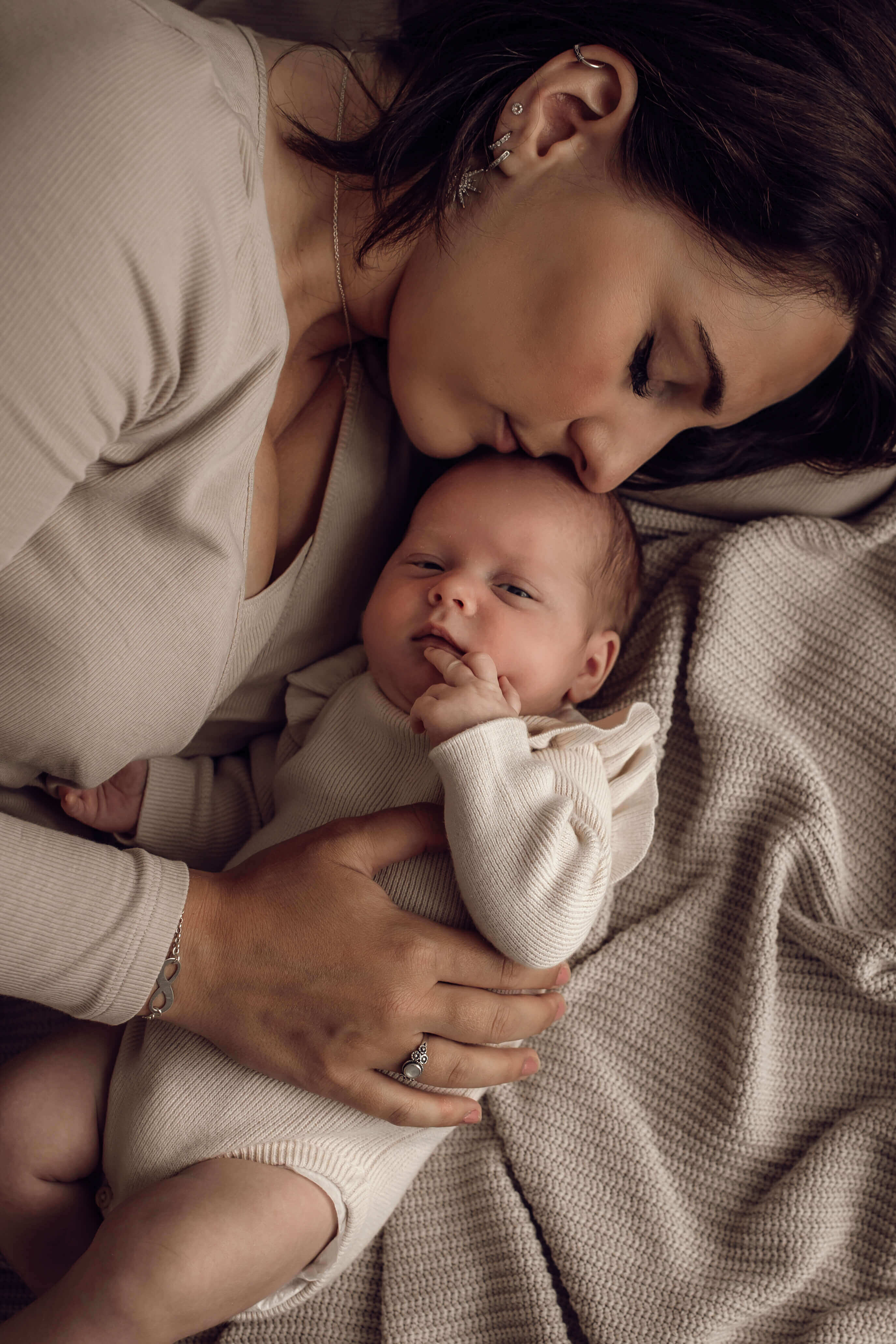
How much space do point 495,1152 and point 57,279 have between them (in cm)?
111

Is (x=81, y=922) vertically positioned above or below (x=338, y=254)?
below

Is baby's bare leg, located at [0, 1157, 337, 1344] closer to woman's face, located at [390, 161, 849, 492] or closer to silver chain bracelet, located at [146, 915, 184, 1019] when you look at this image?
silver chain bracelet, located at [146, 915, 184, 1019]

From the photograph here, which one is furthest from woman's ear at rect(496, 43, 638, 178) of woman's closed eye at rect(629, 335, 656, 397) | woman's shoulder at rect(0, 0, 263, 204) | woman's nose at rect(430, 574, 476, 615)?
woman's nose at rect(430, 574, 476, 615)

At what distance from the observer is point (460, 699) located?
1.08 metres

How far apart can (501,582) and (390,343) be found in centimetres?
32

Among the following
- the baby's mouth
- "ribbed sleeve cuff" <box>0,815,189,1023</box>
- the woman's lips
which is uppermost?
the woman's lips

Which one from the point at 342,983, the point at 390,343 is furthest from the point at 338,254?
the point at 342,983

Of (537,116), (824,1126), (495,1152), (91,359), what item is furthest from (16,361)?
(824,1126)

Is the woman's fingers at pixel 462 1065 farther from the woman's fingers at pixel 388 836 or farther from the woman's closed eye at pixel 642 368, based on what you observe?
the woman's closed eye at pixel 642 368

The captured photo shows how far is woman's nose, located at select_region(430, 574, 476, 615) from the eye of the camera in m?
1.19

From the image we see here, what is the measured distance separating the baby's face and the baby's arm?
0.16 m

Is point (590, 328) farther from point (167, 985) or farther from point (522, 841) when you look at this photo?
point (167, 985)

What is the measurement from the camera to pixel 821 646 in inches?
54.6

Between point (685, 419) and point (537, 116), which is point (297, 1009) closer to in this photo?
point (685, 419)
